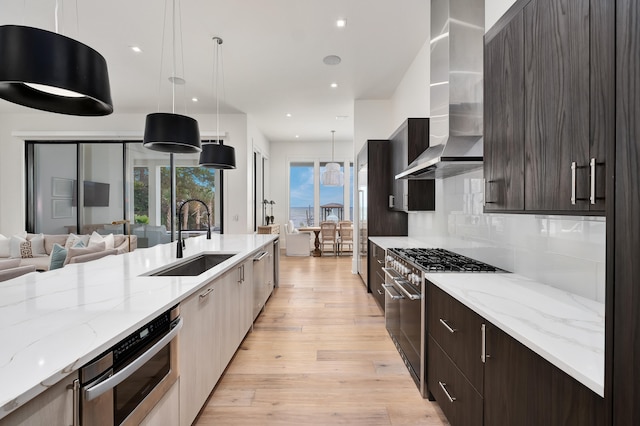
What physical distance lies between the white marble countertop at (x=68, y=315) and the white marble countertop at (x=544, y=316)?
4.42 feet

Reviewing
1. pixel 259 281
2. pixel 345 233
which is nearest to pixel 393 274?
pixel 259 281

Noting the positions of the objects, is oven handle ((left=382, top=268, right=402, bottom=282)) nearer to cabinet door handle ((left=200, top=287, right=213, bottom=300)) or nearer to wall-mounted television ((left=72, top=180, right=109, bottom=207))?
cabinet door handle ((left=200, top=287, right=213, bottom=300))

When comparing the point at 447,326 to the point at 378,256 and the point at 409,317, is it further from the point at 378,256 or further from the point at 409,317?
the point at 378,256

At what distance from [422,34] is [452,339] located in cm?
341

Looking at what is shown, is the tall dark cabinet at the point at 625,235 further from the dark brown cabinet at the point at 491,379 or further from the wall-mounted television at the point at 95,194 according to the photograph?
the wall-mounted television at the point at 95,194

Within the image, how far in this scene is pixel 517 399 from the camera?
1065 mm

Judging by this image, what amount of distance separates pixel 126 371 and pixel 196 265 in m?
1.87

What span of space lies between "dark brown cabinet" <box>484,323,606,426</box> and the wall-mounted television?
24.7 feet

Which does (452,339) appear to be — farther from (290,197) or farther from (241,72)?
(290,197)

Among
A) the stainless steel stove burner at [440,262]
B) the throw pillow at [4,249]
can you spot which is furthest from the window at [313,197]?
the stainless steel stove burner at [440,262]

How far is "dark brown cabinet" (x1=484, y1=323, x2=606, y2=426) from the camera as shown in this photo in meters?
0.81

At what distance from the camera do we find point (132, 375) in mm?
1134

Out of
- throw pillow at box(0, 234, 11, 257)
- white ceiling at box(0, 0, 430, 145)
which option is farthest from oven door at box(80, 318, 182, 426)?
throw pillow at box(0, 234, 11, 257)

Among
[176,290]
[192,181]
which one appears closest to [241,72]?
[192,181]
